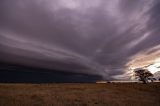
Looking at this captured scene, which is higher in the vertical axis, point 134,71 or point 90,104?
point 134,71

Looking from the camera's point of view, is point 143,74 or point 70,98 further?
point 143,74

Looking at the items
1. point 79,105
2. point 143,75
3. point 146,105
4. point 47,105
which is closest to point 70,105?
point 79,105

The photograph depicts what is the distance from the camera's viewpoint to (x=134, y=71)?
92.8 meters

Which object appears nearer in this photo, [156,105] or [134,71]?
[156,105]

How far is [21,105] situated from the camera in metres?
20.3

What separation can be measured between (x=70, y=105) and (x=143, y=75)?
7400 centimetres

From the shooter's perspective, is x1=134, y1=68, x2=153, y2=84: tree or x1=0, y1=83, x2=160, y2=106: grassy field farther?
x1=134, y1=68, x2=153, y2=84: tree

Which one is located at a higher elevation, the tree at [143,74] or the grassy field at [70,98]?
the tree at [143,74]

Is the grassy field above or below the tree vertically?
below

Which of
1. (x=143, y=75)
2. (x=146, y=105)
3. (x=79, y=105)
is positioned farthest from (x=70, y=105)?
(x=143, y=75)

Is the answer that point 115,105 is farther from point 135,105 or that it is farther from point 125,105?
point 135,105

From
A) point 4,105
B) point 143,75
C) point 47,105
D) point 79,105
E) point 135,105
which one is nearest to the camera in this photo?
point 4,105

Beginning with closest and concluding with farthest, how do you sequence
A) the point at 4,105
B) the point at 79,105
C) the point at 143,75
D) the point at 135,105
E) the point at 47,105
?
1. the point at 4,105
2. the point at 47,105
3. the point at 79,105
4. the point at 135,105
5. the point at 143,75

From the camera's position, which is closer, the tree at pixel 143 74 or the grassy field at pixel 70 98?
the grassy field at pixel 70 98
